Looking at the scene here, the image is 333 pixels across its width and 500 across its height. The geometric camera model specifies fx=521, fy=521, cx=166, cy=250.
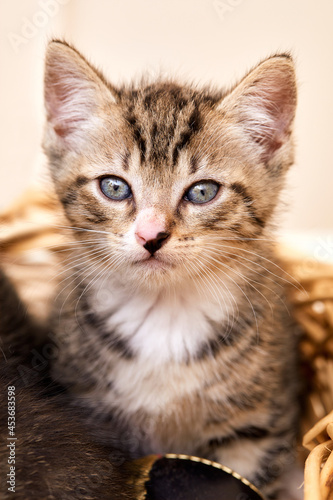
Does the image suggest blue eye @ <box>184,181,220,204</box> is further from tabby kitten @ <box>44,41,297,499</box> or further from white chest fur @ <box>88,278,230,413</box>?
white chest fur @ <box>88,278,230,413</box>

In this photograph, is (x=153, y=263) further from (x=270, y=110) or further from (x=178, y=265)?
(x=270, y=110)

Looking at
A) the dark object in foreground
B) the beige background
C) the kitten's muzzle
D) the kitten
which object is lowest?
the dark object in foreground

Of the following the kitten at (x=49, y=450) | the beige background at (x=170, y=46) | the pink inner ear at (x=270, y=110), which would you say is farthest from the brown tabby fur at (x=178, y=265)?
the beige background at (x=170, y=46)

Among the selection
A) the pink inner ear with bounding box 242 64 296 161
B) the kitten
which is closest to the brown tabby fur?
the pink inner ear with bounding box 242 64 296 161

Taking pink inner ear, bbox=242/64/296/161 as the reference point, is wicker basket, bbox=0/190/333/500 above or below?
below

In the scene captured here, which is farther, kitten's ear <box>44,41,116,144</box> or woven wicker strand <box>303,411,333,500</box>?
kitten's ear <box>44,41,116,144</box>

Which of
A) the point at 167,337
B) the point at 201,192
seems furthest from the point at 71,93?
the point at 167,337

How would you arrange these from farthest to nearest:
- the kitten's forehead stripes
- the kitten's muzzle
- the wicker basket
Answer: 1. the wicker basket
2. the kitten's forehead stripes
3. the kitten's muzzle

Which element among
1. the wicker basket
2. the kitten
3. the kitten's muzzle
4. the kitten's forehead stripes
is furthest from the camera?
the wicker basket
